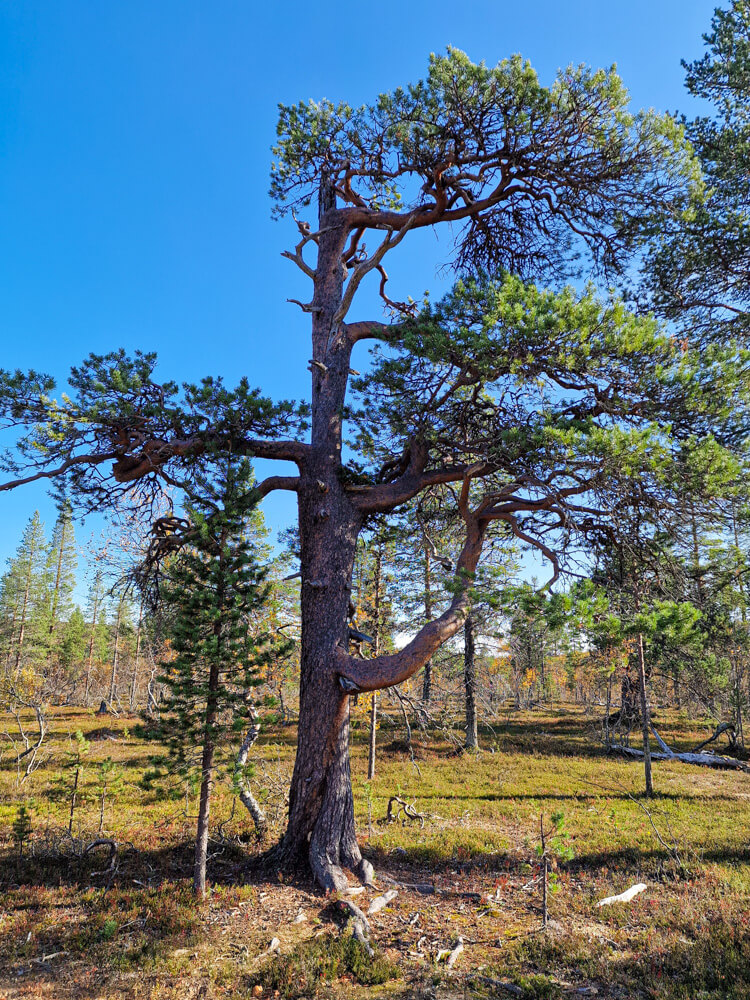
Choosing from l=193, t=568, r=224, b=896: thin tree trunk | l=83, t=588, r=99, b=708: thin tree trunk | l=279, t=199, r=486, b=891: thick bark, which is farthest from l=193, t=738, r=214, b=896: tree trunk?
l=83, t=588, r=99, b=708: thin tree trunk

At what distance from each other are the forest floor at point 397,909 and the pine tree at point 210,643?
1.24m

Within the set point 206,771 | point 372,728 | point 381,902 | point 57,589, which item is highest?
point 57,589

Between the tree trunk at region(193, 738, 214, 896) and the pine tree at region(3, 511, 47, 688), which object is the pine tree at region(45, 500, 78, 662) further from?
the tree trunk at region(193, 738, 214, 896)

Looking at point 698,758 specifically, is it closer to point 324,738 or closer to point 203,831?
point 324,738

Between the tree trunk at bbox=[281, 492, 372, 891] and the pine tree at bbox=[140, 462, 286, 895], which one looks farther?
the tree trunk at bbox=[281, 492, 372, 891]

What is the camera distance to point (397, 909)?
7.48m

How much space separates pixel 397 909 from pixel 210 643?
461 centimetres

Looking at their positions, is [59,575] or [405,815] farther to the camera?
[59,575]

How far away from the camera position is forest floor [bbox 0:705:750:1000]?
5.67m

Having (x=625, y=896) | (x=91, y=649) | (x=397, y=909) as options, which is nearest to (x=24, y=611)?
(x=91, y=649)

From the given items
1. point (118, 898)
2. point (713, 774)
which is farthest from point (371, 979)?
point (713, 774)

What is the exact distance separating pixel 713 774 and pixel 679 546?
1717 centimetres

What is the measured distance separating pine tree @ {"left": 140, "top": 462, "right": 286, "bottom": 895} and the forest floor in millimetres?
1239

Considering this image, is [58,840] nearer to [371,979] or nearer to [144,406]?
[371,979]
